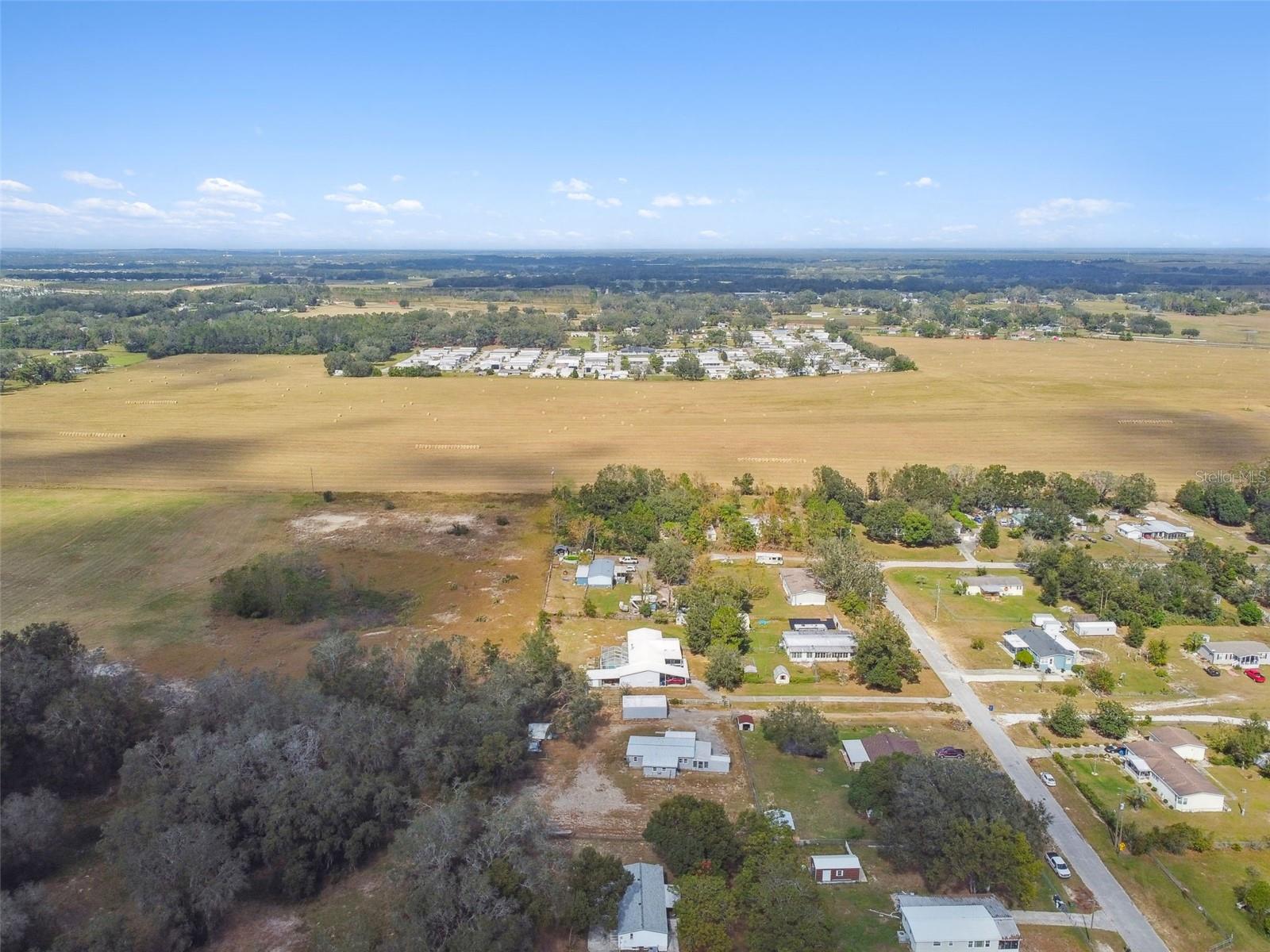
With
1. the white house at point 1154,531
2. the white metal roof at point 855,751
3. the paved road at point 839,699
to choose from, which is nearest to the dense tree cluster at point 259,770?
the paved road at point 839,699

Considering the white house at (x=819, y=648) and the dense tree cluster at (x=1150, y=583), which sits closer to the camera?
the white house at (x=819, y=648)

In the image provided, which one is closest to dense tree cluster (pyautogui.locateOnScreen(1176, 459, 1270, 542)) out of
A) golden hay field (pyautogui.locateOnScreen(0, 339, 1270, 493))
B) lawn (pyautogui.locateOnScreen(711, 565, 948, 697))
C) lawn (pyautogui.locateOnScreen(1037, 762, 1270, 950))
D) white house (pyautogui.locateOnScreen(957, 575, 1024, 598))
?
golden hay field (pyautogui.locateOnScreen(0, 339, 1270, 493))

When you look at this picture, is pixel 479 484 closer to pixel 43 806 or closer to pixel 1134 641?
pixel 43 806

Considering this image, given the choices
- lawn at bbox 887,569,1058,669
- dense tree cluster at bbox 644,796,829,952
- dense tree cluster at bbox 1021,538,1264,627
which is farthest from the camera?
dense tree cluster at bbox 1021,538,1264,627

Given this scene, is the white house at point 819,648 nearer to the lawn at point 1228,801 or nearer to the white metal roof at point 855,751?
the white metal roof at point 855,751

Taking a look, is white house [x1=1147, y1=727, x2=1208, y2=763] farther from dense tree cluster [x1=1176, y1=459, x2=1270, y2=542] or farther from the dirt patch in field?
the dirt patch in field

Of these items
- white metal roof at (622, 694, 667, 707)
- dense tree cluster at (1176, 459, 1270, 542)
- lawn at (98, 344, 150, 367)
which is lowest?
white metal roof at (622, 694, 667, 707)
